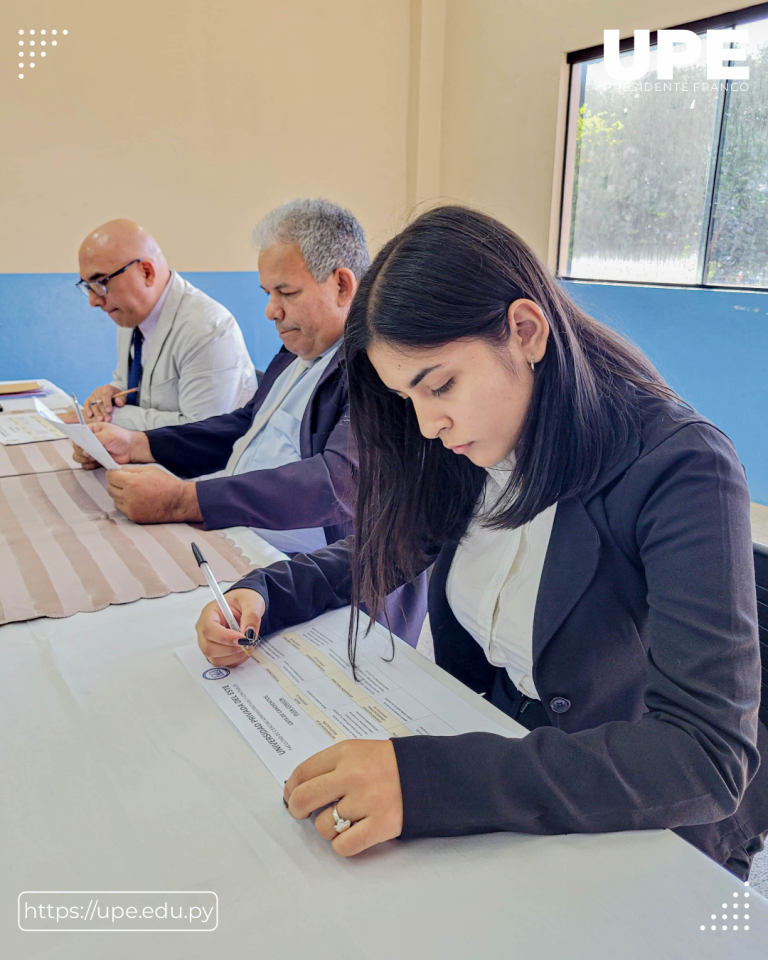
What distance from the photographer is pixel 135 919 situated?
1.91ft

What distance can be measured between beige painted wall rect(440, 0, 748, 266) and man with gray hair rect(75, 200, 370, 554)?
2.76 m

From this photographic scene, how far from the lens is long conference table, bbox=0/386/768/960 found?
21.7 inches

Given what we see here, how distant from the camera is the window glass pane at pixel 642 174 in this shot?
350cm

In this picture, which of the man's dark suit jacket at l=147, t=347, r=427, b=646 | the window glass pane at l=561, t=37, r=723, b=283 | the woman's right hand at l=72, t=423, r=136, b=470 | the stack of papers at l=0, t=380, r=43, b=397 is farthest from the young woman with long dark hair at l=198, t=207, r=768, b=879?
the window glass pane at l=561, t=37, r=723, b=283

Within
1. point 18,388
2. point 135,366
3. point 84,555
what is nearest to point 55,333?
point 18,388

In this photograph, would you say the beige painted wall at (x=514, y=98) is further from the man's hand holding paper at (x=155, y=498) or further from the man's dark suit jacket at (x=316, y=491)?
the man's hand holding paper at (x=155, y=498)

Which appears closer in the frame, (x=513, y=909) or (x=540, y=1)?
(x=513, y=909)

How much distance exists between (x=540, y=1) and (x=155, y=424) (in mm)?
3263

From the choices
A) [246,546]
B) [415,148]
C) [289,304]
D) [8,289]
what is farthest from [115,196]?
[246,546]

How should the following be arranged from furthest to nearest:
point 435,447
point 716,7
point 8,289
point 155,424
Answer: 1. point 8,289
2. point 716,7
3. point 155,424
4. point 435,447

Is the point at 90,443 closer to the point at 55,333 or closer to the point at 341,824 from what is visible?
the point at 341,824

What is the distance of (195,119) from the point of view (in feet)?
13.4

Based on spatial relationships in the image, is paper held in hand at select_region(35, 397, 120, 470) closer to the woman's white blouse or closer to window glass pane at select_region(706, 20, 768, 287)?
the woman's white blouse

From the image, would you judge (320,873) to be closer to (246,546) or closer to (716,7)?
(246,546)
